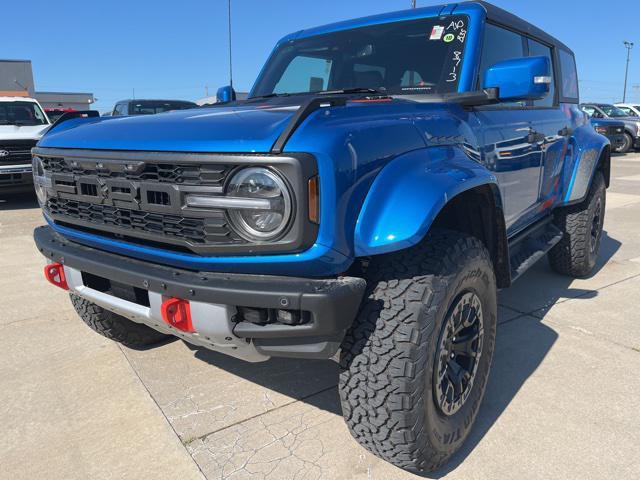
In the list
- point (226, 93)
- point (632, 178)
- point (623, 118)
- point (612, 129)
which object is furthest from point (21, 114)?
point (623, 118)

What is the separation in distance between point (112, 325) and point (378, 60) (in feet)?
6.92

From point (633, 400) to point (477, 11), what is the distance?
6.89 feet

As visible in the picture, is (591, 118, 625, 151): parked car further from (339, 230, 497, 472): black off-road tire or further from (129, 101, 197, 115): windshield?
(339, 230, 497, 472): black off-road tire

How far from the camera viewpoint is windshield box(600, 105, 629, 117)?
19688mm

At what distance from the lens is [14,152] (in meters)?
8.15

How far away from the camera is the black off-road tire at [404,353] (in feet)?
6.00

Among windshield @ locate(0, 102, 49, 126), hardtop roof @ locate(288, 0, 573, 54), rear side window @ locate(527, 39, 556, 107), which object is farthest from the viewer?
windshield @ locate(0, 102, 49, 126)

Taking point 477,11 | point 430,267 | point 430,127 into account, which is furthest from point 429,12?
point 430,267

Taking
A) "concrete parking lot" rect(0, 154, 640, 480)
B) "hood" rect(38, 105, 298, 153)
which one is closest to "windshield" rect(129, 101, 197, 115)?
"concrete parking lot" rect(0, 154, 640, 480)

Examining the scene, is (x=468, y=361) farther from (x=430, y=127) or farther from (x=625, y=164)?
(x=625, y=164)

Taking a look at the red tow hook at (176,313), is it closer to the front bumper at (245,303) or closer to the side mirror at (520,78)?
the front bumper at (245,303)

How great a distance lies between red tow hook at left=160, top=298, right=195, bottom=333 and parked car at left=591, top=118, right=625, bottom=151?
18.1 metres

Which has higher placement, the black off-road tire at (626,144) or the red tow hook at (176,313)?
the red tow hook at (176,313)

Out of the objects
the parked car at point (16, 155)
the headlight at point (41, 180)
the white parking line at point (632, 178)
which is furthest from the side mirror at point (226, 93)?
the white parking line at point (632, 178)
